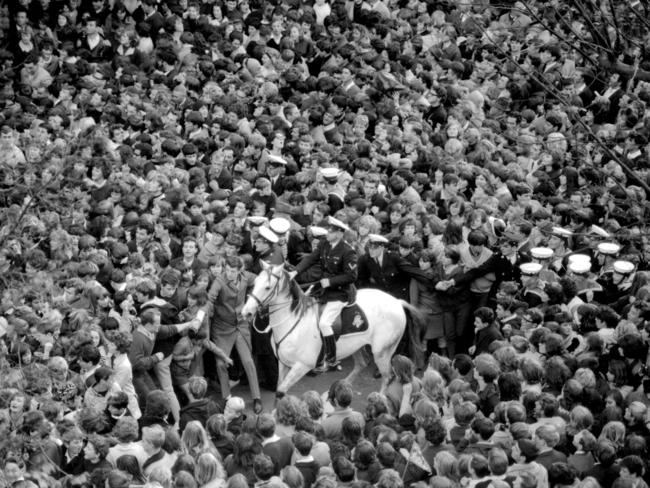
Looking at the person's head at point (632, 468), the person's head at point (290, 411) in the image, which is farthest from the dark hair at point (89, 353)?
the person's head at point (632, 468)

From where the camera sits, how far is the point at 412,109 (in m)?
22.6

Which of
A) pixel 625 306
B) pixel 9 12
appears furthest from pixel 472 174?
pixel 9 12

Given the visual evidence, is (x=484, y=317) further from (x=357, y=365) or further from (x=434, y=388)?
(x=434, y=388)

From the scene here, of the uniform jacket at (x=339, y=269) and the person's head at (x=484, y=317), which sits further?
the uniform jacket at (x=339, y=269)

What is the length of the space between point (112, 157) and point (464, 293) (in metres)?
5.52

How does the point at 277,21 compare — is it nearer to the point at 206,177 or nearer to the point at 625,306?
the point at 206,177

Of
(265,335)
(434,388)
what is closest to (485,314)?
(434,388)

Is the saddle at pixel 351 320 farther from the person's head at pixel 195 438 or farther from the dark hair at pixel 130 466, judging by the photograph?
the dark hair at pixel 130 466

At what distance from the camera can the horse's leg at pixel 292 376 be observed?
16781 millimetres

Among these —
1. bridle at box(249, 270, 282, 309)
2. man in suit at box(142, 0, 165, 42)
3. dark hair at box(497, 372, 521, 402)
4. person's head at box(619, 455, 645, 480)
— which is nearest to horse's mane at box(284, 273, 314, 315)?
bridle at box(249, 270, 282, 309)

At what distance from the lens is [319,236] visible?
17.8 metres

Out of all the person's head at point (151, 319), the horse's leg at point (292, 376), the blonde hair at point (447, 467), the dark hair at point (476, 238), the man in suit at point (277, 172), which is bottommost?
the horse's leg at point (292, 376)

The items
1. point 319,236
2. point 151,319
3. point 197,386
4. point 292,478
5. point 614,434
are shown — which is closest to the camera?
point 292,478

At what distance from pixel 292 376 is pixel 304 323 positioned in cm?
62
